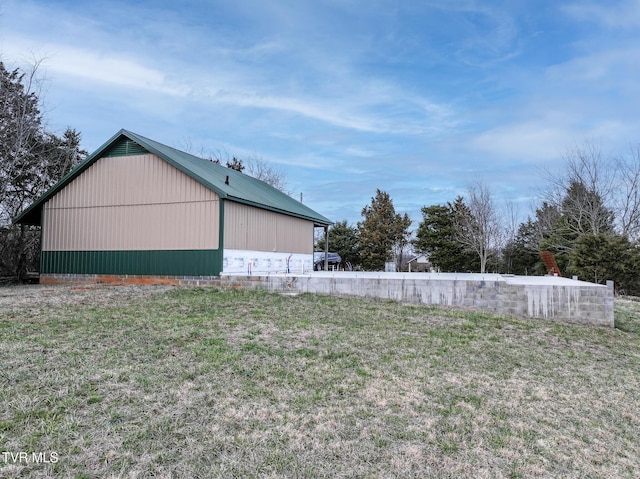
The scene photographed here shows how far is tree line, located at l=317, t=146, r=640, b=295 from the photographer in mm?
17672

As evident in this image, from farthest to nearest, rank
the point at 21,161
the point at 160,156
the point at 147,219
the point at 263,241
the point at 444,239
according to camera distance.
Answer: the point at 444,239, the point at 21,161, the point at 263,241, the point at 147,219, the point at 160,156

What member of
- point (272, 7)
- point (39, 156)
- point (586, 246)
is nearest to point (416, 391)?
point (272, 7)

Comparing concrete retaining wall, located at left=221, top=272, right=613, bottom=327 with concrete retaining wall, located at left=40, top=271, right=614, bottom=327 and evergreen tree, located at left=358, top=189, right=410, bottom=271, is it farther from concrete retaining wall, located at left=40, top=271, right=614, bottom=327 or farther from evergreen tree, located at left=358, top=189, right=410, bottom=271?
evergreen tree, located at left=358, top=189, right=410, bottom=271

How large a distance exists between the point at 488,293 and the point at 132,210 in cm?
1041

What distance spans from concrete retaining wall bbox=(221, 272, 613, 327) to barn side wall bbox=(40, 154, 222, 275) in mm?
2638

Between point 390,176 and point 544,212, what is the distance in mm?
10784

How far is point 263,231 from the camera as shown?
13.7 meters

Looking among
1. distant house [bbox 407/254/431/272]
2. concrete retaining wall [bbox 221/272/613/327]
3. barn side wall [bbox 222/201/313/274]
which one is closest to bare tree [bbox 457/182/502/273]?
distant house [bbox 407/254/431/272]

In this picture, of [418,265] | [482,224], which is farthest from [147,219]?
[418,265]

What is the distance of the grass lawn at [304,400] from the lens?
2641mm
